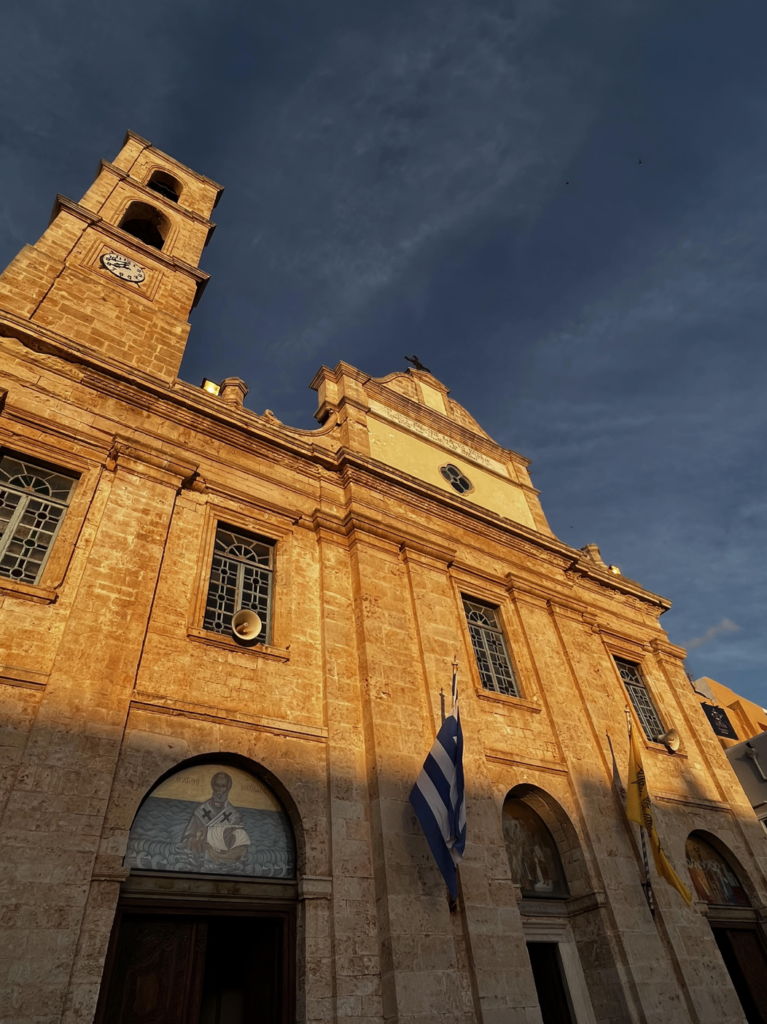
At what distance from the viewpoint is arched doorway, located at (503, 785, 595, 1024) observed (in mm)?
8375

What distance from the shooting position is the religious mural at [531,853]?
891 cm

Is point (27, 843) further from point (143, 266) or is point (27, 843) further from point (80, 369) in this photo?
point (143, 266)

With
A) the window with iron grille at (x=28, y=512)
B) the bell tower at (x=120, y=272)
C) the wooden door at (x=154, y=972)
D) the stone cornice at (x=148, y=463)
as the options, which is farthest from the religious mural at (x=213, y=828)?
the bell tower at (x=120, y=272)

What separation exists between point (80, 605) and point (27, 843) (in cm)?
238

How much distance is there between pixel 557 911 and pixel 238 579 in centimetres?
634

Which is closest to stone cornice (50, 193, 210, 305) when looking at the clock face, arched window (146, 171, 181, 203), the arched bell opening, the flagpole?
the clock face

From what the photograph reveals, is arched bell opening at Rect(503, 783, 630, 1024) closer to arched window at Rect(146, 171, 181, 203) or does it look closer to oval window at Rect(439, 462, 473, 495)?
oval window at Rect(439, 462, 473, 495)

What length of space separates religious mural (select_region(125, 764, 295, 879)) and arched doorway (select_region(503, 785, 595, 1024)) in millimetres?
3663

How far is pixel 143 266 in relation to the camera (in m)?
12.7

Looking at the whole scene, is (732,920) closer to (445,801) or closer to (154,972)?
(445,801)

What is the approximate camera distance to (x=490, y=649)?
11.2 metres

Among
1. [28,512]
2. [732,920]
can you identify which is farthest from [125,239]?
[732,920]

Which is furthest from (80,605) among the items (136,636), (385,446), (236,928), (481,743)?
(385,446)

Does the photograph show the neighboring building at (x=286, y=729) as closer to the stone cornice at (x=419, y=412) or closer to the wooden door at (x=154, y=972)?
the wooden door at (x=154, y=972)
